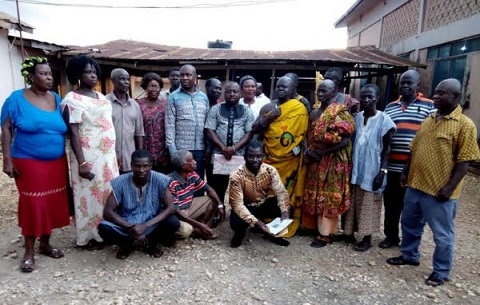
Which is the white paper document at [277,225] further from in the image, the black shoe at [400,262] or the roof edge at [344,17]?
the roof edge at [344,17]

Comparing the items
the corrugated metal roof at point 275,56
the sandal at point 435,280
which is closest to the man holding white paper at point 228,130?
the sandal at point 435,280

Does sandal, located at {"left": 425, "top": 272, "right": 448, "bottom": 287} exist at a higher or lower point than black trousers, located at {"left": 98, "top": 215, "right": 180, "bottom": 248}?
lower

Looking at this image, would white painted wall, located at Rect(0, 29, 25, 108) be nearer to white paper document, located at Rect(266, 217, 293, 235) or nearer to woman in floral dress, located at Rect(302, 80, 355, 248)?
white paper document, located at Rect(266, 217, 293, 235)

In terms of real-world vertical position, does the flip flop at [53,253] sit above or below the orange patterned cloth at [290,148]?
below

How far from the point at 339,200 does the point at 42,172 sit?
2779 mm

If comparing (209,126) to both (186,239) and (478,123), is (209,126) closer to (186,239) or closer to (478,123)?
(186,239)

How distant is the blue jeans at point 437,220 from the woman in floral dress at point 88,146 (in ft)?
9.24

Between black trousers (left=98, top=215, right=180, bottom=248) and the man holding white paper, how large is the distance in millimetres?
820

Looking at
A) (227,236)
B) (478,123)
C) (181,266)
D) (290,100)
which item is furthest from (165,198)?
(478,123)

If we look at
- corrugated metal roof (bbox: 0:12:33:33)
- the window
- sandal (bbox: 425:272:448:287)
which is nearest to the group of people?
sandal (bbox: 425:272:448:287)

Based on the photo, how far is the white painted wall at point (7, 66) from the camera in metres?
8.37

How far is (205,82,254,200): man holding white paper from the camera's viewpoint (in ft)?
12.0

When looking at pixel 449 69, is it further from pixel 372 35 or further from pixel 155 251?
pixel 155 251

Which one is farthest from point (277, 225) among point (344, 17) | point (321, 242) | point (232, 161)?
point (344, 17)
